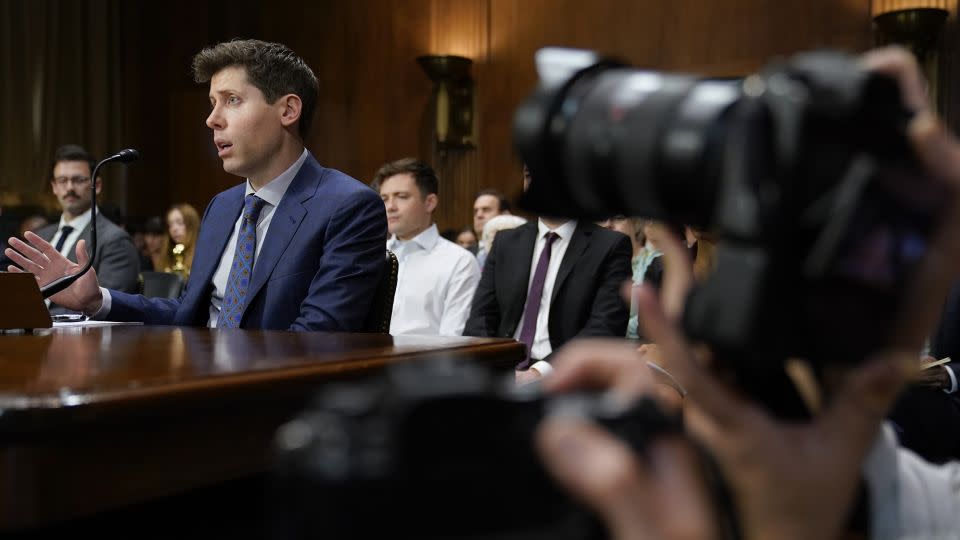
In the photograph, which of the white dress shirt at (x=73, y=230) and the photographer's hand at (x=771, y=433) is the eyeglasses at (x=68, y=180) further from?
the photographer's hand at (x=771, y=433)

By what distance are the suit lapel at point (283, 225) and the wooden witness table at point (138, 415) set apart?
80 centimetres

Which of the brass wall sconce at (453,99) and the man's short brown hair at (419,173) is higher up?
the brass wall sconce at (453,99)

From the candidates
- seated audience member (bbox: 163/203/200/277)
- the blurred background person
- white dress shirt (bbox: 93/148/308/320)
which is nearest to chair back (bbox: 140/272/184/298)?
seated audience member (bbox: 163/203/200/277)

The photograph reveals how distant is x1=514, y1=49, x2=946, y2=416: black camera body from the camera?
58 centimetres

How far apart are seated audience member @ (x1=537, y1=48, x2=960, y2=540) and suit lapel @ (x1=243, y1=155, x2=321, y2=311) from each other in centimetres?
148

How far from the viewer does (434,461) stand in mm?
485

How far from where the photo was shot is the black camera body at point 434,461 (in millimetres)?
465

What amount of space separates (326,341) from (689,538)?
3.18 ft

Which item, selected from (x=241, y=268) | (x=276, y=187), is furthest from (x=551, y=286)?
(x=241, y=268)

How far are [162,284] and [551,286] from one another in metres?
2.02

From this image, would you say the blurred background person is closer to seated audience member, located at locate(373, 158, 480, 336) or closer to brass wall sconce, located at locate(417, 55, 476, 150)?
brass wall sconce, located at locate(417, 55, 476, 150)

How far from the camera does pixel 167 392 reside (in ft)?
2.80

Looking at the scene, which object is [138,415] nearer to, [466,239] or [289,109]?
[289,109]

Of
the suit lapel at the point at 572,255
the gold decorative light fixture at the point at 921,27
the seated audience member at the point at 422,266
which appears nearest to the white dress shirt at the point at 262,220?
the suit lapel at the point at 572,255
